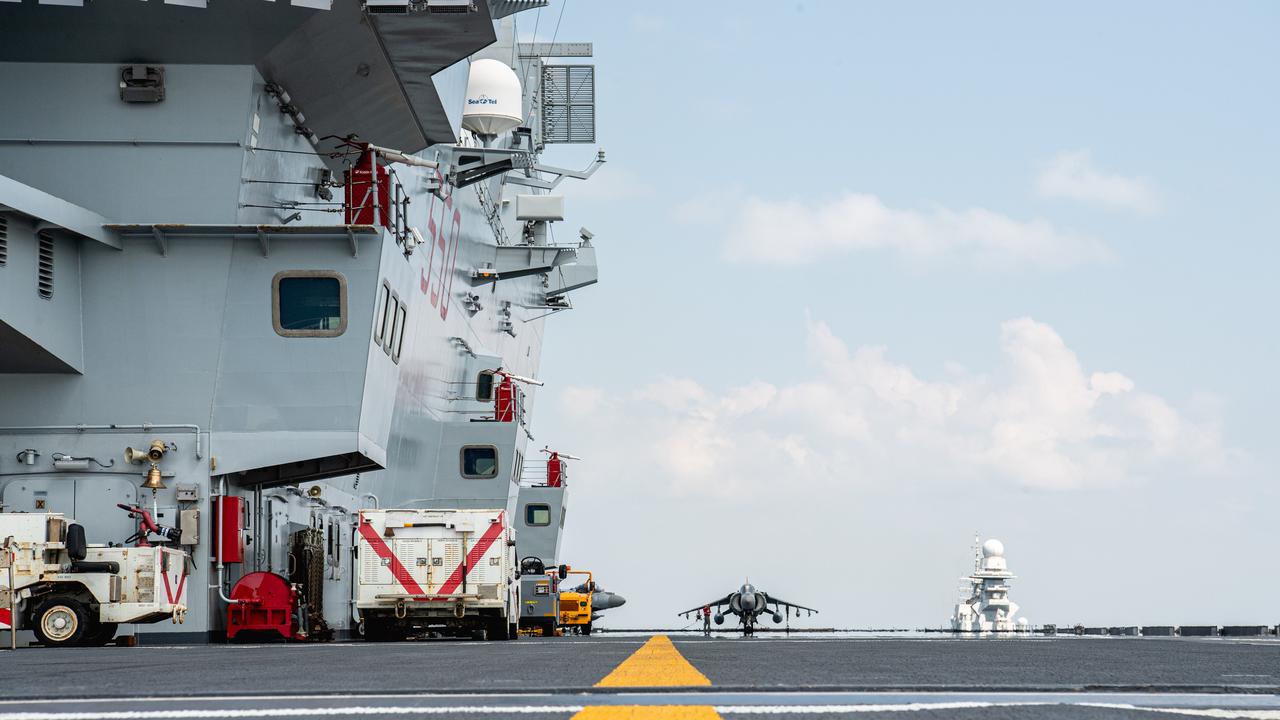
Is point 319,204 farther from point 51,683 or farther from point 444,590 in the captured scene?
point 51,683

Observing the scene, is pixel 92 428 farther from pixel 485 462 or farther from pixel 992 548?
pixel 992 548

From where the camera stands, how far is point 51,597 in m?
20.3

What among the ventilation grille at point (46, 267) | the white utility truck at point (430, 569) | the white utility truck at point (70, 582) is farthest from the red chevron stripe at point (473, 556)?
the ventilation grille at point (46, 267)

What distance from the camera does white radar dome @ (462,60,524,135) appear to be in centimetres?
4212

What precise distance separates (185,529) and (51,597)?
3.11 metres

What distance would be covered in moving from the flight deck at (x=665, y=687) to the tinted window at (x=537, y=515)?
143 ft

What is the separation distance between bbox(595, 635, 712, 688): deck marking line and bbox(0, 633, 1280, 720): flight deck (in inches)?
0.5

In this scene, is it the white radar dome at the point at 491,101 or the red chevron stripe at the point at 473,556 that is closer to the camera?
the red chevron stripe at the point at 473,556

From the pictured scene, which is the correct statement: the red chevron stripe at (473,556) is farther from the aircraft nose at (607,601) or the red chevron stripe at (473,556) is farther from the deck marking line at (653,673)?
the aircraft nose at (607,601)

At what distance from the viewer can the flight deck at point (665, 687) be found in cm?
631

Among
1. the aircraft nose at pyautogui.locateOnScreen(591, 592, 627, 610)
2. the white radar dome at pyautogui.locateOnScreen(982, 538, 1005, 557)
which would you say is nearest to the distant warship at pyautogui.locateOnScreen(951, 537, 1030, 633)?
the white radar dome at pyautogui.locateOnScreen(982, 538, 1005, 557)

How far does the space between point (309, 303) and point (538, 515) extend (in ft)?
107

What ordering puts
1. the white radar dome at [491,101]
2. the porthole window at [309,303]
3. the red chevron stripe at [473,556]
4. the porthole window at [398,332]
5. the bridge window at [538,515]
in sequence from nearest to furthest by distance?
the porthole window at [309,303], the red chevron stripe at [473,556], the porthole window at [398,332], the white radar dome at [491,101], the bridge window at [538,515]

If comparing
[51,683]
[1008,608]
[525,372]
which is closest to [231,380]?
[51,683]
